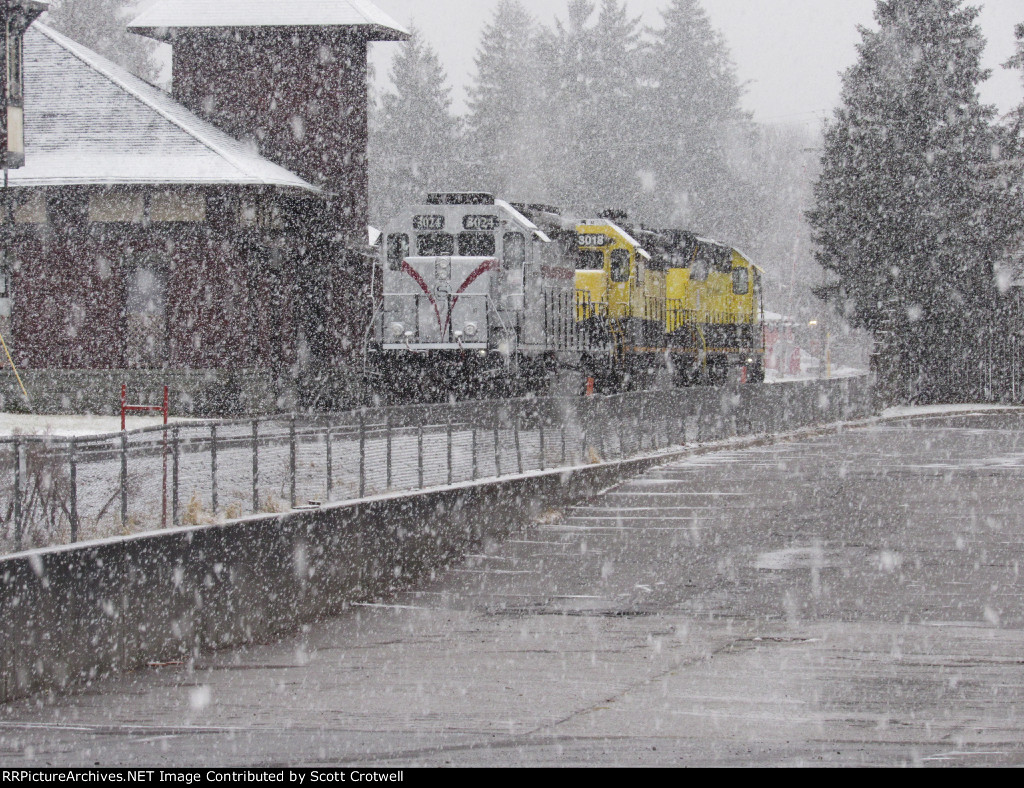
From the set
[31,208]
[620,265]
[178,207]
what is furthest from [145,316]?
[620,265]

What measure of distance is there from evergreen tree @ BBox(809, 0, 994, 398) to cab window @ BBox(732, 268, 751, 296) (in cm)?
491

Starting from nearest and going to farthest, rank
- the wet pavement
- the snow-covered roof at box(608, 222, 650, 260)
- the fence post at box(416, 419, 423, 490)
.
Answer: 1. the wet pavement
2. the fence post at box(416, 419, 423, 490)
3. the snow-covered roof at box(608, 222, 650, 260)

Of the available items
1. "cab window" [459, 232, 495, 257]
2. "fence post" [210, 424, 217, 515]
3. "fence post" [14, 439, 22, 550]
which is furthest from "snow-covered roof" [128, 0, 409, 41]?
"fence post" [14, 439, 22, 550]

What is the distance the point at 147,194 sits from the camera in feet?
115

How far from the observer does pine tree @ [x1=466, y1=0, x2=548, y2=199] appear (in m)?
106

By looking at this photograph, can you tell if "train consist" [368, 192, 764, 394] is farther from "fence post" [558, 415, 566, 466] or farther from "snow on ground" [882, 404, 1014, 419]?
"snow on ground" [882, 404, 1014, 419]

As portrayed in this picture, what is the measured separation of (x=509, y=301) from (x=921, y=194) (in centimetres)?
2557

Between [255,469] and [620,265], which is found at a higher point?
[620,265]

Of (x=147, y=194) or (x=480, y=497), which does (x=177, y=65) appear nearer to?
(x=147, y=194)

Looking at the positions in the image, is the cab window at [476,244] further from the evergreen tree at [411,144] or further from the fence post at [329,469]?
the evergreen tree at [411,144]

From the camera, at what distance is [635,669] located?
33.5 feet

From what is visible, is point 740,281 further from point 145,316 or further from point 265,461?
point 265,461

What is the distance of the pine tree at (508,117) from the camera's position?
10638 centimetres

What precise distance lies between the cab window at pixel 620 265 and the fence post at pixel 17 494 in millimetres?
29283
